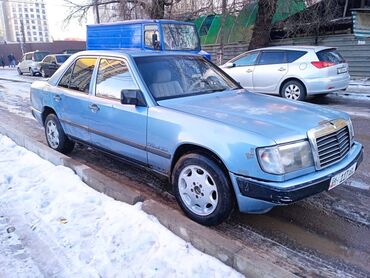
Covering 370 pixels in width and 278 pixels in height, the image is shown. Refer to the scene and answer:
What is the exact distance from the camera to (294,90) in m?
10.1

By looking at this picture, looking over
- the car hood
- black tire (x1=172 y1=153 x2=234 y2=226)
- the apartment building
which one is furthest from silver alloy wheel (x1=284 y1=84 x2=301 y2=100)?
the apartment building

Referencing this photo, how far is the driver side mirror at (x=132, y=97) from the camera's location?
387 cm

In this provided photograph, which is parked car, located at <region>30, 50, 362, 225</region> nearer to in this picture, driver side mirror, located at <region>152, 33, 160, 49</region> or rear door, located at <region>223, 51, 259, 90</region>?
rear door, located at <region>223, 51, 259, 90</region>

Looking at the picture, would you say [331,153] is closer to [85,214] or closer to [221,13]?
[85,214]

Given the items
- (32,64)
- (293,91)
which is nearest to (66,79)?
(293,91)

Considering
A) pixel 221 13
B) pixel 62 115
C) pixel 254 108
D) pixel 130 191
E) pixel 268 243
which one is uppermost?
pixel 221 13

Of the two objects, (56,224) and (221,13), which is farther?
(221,13)

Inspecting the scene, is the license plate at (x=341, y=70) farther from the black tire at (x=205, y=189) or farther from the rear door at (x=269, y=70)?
the black tire at (x=205, y=189)

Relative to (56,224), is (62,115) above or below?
above

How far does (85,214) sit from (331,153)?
91.6 inches

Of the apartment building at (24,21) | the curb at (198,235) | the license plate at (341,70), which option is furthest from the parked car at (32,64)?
the apartment building at (24,21)

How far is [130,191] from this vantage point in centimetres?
381

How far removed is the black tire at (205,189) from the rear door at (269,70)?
7322 mm

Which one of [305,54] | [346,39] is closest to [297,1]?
[346,39]
